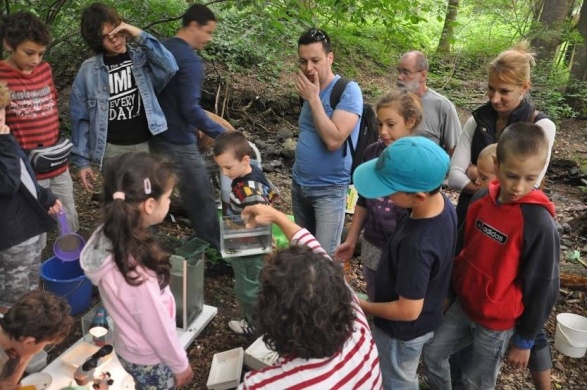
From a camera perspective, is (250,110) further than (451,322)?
Yes

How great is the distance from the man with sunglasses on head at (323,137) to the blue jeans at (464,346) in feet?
3.38

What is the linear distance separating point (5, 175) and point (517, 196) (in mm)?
2667

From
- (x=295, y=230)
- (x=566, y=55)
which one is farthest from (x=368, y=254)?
(x=566, y=55)

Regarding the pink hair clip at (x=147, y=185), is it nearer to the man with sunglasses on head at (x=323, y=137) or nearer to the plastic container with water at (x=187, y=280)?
the plastic container with water at (x=187, y=280)

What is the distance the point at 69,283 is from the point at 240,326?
122 centimetres

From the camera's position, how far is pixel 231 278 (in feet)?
13.2

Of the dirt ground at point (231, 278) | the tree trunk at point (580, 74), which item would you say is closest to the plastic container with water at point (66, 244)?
the dirt ground at point (231, 278)

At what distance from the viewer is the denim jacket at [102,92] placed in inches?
131

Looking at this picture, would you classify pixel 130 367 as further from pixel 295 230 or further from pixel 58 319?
pixel 295 230

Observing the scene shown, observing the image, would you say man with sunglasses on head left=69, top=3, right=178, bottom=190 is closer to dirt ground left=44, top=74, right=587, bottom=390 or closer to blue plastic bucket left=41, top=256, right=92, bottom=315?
blue plastic bucket left=41, top=256, right=92, bottom=315

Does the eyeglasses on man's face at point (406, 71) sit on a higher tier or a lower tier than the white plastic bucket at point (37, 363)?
higher

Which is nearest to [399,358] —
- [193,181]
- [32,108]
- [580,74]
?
[193,181]

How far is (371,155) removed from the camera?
2.88 m

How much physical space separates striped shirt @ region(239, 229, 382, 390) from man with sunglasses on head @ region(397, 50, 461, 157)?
2.14 meters
